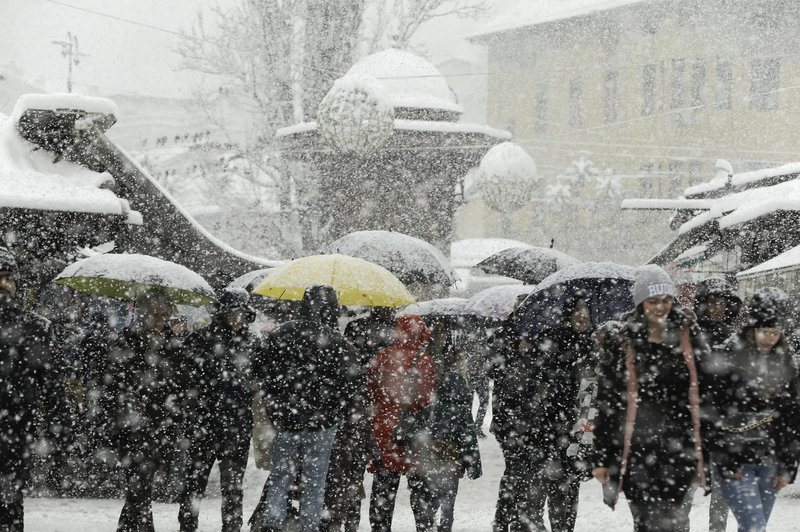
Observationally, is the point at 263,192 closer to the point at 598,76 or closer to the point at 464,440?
the point at 464,440

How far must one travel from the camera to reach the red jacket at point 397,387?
294 inches

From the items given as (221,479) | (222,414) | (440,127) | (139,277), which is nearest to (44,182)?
(139,277)

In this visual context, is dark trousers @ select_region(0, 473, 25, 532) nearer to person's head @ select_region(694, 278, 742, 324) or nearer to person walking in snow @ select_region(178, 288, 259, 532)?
person walking in snow @ select_region(178, 288, 259, 532)

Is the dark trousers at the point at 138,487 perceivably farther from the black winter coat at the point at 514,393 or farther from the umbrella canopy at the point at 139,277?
the black winter coat at the point at 514,393

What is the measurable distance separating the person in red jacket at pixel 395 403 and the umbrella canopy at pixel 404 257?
7.24ft

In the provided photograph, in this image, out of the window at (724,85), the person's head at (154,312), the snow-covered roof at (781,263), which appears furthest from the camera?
the window at (724,85)

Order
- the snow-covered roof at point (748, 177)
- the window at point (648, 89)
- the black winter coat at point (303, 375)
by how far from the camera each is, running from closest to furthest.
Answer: the black winter coat at point (303, 375) → the snow-covered roof at point (748, 177) → the window at point (648, 89)

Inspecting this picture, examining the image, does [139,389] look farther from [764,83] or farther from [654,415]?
[764,83]

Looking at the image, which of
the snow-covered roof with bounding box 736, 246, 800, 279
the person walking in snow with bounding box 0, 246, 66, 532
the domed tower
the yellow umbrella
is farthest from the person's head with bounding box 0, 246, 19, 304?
the domed tower

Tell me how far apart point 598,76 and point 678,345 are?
151 ft

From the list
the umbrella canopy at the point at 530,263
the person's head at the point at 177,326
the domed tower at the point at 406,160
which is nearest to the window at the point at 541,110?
the domed tower at the point at 406,160

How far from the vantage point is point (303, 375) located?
6711 mm

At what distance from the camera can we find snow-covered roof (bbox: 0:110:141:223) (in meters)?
9.26

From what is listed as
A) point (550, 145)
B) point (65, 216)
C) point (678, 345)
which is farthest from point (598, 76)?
point (678, 345)
